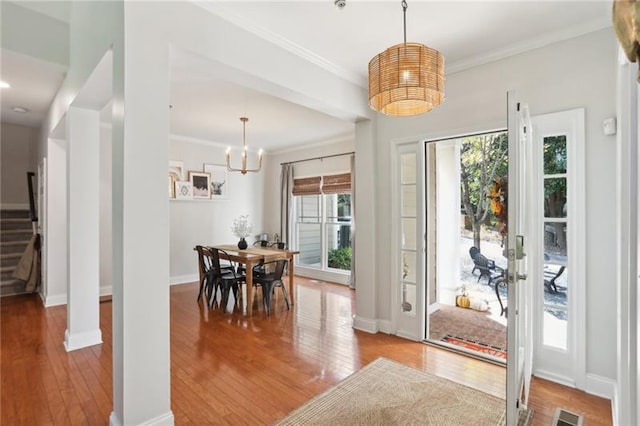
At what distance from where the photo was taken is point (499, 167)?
17.8 feet

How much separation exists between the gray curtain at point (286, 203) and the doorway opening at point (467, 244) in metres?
3.28

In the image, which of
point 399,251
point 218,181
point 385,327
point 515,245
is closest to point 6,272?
point 218,181

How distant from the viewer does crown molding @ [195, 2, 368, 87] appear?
223cm

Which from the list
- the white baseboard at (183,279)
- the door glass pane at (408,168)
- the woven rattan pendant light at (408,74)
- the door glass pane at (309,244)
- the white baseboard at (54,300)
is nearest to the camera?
the woven rattan pendant light at (408,74)

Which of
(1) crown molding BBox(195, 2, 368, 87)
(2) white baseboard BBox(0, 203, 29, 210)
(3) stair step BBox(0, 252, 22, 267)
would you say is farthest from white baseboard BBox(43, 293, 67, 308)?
(1) crown molding BBox(195, 2, 368, 87)

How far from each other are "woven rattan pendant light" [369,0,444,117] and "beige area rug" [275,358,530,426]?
2087 mm

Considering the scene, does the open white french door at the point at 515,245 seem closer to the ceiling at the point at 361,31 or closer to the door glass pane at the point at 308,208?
the ceiling at the point at 361,31

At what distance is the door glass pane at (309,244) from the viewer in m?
6.85

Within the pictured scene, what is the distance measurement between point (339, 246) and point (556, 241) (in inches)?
168

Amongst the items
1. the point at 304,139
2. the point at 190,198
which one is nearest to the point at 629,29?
the point at 304,139

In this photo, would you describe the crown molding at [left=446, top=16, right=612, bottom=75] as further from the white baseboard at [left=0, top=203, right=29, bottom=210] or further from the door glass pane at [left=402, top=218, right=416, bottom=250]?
the white baseboard at [left=0, top=203, right=29, bottom=210]

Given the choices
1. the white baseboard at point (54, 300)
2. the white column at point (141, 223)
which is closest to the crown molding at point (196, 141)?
the white baseboard at point (54, 300)

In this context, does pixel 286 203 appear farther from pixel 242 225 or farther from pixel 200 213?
pixel 200 213

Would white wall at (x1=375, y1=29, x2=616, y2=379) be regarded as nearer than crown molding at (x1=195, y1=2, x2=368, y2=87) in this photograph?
No
